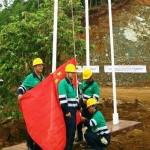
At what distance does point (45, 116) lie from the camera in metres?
6.96

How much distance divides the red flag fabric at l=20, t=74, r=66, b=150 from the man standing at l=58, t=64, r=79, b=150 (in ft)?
0.39

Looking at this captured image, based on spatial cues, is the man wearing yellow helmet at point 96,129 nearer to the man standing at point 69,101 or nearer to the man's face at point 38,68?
the man standing at point 69,101

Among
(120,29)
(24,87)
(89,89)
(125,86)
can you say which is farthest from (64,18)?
(120,29)

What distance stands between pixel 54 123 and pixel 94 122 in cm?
77

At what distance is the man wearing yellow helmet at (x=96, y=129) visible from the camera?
22.7ft

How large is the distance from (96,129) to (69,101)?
76 cm

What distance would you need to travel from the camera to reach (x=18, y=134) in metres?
9.94

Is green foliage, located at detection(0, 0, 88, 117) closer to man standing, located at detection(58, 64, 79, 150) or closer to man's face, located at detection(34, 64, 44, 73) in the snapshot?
man's face, located at detection(34, 64, 44, 73)

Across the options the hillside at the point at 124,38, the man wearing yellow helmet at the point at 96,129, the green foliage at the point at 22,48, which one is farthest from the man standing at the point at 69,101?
the hillside at the point at 124,38

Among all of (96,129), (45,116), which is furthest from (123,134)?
(45,116)

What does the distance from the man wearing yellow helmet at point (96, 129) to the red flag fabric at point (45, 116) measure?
0.54 meters

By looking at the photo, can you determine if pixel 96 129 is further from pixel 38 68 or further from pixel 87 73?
pixel 38 68

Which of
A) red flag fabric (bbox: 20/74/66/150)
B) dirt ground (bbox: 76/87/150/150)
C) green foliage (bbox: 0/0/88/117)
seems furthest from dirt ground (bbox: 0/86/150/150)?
red flag fabric (bbox: 20/74/66/150)

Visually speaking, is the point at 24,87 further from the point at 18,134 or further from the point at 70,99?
the point at 18,134
